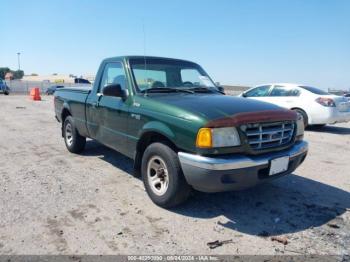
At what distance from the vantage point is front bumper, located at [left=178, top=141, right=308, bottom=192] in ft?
10.4

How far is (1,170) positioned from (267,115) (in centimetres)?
449

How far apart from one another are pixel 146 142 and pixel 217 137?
4.21 feet

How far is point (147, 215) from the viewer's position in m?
3.66

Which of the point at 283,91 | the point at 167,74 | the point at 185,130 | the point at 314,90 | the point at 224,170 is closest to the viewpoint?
the point at 224,170

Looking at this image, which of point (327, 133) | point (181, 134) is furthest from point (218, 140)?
point (327, 133)

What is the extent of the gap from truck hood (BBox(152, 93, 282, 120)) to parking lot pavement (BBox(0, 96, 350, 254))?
125cm

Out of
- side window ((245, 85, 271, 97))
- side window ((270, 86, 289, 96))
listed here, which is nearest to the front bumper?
side window ((270, 86, 289, 96))

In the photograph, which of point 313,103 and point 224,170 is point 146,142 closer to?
point 224,170

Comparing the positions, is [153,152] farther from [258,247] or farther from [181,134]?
[258,247]

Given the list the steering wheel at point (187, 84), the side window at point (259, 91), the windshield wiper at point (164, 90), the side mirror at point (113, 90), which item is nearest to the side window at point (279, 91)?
the side window at point (259, 91)

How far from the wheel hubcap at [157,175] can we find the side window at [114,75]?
1.35m

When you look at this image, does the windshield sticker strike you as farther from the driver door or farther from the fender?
the fender

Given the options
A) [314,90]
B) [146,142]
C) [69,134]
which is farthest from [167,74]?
[314,90]

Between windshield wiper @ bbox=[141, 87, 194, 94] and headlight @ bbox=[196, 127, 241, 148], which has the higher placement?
windshield wiper @ bbox=[141, 87, 194, 94]
